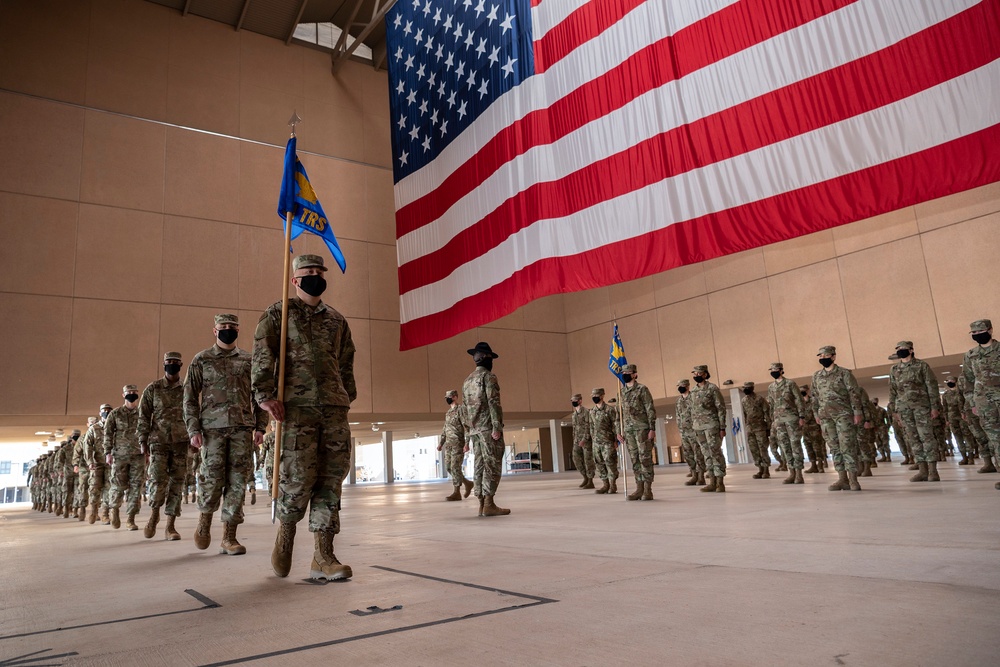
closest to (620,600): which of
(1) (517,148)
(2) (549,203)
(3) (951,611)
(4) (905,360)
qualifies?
(3) (951,611)

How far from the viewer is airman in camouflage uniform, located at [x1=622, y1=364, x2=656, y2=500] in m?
7.81

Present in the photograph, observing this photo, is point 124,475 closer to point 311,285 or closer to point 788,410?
point 311,285

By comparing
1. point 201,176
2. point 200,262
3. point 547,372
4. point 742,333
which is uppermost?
point 201,176

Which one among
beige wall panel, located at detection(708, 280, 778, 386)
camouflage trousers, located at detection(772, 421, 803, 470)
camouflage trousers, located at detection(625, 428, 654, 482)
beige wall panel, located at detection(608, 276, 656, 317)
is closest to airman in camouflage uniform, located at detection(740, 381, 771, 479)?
camouflage trousers, located at detection(772, 421, 803, 470)

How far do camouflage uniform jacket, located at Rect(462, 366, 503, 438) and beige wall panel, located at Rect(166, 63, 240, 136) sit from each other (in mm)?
15630

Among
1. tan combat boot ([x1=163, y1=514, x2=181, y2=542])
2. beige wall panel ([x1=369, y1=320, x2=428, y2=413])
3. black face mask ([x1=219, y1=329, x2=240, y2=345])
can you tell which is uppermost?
beige wall panel ([x1=369, y1=320, x2=428, y2=413])

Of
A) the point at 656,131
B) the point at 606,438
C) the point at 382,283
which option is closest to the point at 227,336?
the point at 656,131

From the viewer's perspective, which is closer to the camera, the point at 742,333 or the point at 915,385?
the point at 915,385

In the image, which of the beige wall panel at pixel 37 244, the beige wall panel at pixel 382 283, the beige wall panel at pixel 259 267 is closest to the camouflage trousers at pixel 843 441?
the beige wall panel at pixel 382 283

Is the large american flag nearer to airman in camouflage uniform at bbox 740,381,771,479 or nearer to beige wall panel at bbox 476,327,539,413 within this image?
airman in camouflage uniform at bbox 740,381,771,479

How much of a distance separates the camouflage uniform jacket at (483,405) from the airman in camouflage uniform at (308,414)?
3.30 meters

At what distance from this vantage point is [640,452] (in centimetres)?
805

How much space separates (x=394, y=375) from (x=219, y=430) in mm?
15467

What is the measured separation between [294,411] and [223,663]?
1.67 meters
